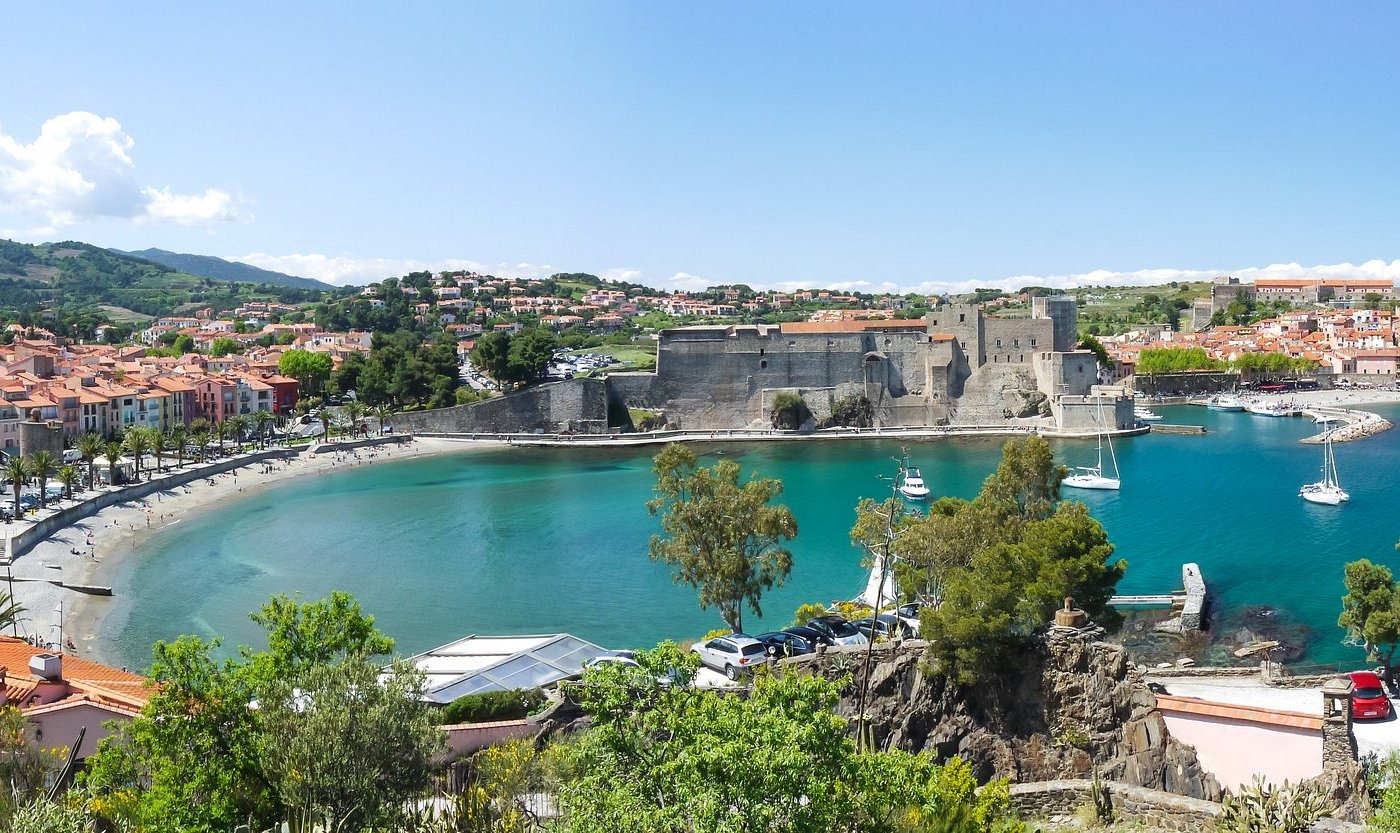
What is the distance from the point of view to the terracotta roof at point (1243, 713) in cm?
889

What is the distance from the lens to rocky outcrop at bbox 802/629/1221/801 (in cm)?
889

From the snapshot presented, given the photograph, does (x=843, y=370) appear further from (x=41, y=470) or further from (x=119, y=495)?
(x=41, y=470)

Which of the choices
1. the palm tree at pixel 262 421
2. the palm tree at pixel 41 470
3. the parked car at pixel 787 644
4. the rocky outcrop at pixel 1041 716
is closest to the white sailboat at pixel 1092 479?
the parked car at pixel 787 644

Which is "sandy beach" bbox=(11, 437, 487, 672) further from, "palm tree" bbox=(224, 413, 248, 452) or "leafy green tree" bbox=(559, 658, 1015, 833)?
"leafy green tree" bbox=(559, 658, 1015, 833)

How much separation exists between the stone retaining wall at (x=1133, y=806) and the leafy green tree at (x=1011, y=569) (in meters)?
2.09

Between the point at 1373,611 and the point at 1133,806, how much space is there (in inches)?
388

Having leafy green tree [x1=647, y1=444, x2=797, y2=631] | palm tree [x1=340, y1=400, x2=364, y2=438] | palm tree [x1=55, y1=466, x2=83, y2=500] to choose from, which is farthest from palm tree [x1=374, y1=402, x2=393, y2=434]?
leafy green tree [x1=647, y1=444, x2=797, y2=631]

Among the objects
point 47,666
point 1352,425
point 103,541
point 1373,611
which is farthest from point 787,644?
point 1352,425

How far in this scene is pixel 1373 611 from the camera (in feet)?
47.6

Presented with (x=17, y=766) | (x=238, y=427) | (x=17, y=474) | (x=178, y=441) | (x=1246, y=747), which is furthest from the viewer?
(x=238, y=427)

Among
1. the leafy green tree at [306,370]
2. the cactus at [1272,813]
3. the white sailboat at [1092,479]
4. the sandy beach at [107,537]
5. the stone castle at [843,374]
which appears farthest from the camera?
the leafy green tree at [306,370]

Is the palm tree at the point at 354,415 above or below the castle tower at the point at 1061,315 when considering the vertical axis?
below

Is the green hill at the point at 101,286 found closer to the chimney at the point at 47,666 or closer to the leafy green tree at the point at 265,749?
the chimney at the point at 47,666

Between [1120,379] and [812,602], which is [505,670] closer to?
[812,602]
